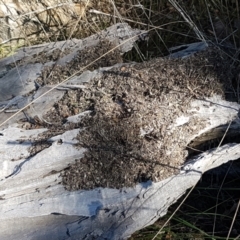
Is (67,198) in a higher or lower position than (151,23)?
lower

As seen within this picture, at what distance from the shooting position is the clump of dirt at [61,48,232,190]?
1.33m

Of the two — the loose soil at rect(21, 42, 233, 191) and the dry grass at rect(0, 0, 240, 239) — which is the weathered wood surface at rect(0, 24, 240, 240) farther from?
the dry grass at rect(0, 0, 240, 239)

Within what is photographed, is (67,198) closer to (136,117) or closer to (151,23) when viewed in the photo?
(136,117)

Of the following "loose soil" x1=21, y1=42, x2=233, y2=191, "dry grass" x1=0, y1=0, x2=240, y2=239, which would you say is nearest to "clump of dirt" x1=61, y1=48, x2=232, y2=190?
"loose soil" x1=21, y1=42, x2=233, y2=191

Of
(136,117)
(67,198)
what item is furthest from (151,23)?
(67,198)

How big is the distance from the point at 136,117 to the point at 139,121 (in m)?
0.02

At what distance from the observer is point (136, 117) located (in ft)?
4.50

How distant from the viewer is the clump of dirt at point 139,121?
1325mm

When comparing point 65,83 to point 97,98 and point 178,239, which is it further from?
point 178,239

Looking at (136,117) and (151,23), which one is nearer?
(136,117)

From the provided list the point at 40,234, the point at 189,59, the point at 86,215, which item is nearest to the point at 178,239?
the point at 86,215

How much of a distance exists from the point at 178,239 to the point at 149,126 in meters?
0.41

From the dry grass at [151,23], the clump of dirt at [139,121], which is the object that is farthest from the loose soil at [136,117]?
the dry grass at [151,23]

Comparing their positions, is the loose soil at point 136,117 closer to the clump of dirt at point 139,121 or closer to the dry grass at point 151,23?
the clump of dirt at point 139,121
